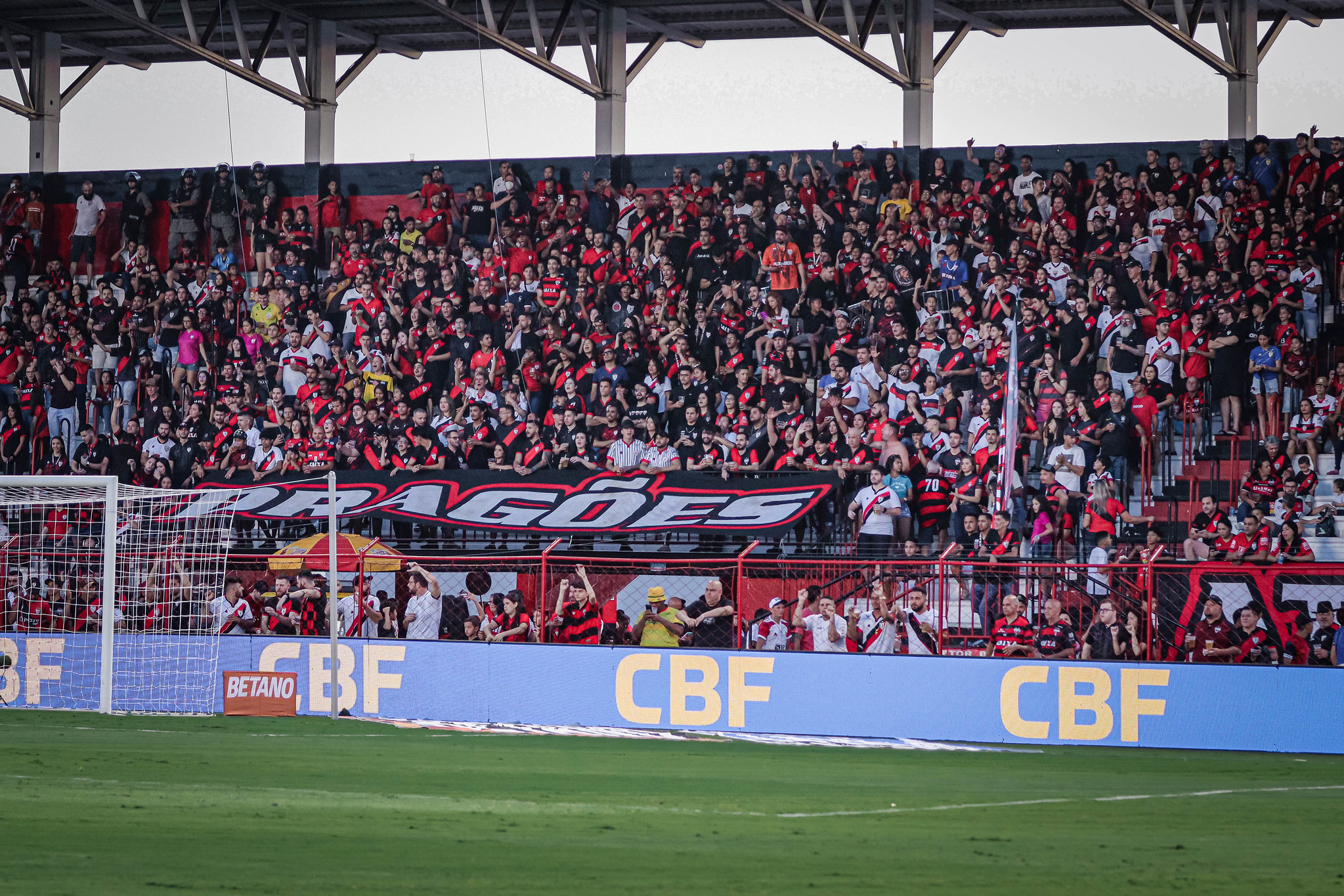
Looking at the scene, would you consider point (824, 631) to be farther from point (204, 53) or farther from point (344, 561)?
point (204, 53)

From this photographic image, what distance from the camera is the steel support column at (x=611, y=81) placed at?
2488 centimetres

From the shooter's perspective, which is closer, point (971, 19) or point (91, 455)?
point (91, 455)

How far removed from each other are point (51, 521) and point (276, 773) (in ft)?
38.7

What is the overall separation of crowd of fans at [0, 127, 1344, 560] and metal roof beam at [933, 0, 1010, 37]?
3.15 meters

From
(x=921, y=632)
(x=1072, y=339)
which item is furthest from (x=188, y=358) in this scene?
(x=921, y=632)

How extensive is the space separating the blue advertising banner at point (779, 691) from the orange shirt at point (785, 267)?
25.8 feet

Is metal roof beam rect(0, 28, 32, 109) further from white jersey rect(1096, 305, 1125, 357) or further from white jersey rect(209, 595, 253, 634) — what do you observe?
white jersey rect(1096, 305, 1125, 357)

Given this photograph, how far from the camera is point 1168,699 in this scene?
14242 millimetres

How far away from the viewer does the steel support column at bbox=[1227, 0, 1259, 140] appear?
2267 centimetres

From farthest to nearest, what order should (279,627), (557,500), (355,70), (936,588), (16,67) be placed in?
(16,67) → (355,70) → (557,500) → (279,627) → (936,588)

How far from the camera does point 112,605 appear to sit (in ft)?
52.4

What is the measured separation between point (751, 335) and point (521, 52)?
6019mm

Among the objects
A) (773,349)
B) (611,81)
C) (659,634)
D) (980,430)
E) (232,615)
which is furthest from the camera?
(611,81)

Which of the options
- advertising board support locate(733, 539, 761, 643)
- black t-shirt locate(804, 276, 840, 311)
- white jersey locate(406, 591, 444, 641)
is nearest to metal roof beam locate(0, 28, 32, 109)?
black t-shirt locate(804, 276, 840, 311)
